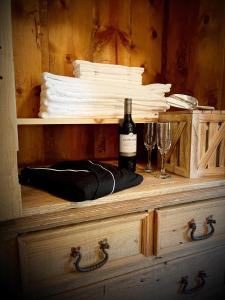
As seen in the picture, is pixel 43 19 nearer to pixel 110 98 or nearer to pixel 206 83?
pixel 110 98

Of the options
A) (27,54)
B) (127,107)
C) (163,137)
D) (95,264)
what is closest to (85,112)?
(127,107)

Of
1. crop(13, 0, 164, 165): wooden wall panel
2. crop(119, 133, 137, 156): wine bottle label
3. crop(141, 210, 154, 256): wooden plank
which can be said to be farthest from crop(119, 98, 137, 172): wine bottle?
crop(13, 0, 164, 165): wooden wall panel

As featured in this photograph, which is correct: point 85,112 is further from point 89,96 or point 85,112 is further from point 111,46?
point 111,46

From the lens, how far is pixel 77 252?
65cm

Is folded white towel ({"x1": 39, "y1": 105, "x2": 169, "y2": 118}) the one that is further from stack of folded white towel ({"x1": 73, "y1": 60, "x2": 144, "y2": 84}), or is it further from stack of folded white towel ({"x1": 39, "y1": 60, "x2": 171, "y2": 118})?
stack of folded white towel ({"x1": 73, "y1": 60, "x2": 144, "y2": 84})

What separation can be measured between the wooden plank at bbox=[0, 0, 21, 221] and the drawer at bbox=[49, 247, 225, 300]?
33cm

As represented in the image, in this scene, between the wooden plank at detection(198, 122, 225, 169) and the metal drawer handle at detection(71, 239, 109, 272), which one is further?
the wooden plank at detection(198, 122, 225, 169)

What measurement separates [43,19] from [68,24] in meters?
0.11

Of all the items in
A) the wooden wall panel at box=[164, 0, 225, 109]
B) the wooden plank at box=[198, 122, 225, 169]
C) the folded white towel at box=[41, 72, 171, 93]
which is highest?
the wooden wall panel at box=[164, 0, 225, 109]

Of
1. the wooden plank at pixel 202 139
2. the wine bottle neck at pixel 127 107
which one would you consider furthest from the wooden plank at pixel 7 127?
the wooden plank at pixel 202 139

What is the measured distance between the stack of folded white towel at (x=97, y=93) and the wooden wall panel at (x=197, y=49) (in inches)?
11.3

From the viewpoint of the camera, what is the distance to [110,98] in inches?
35.4

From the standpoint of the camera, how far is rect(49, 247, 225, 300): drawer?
0.73 metres

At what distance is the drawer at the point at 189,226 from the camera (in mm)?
764
